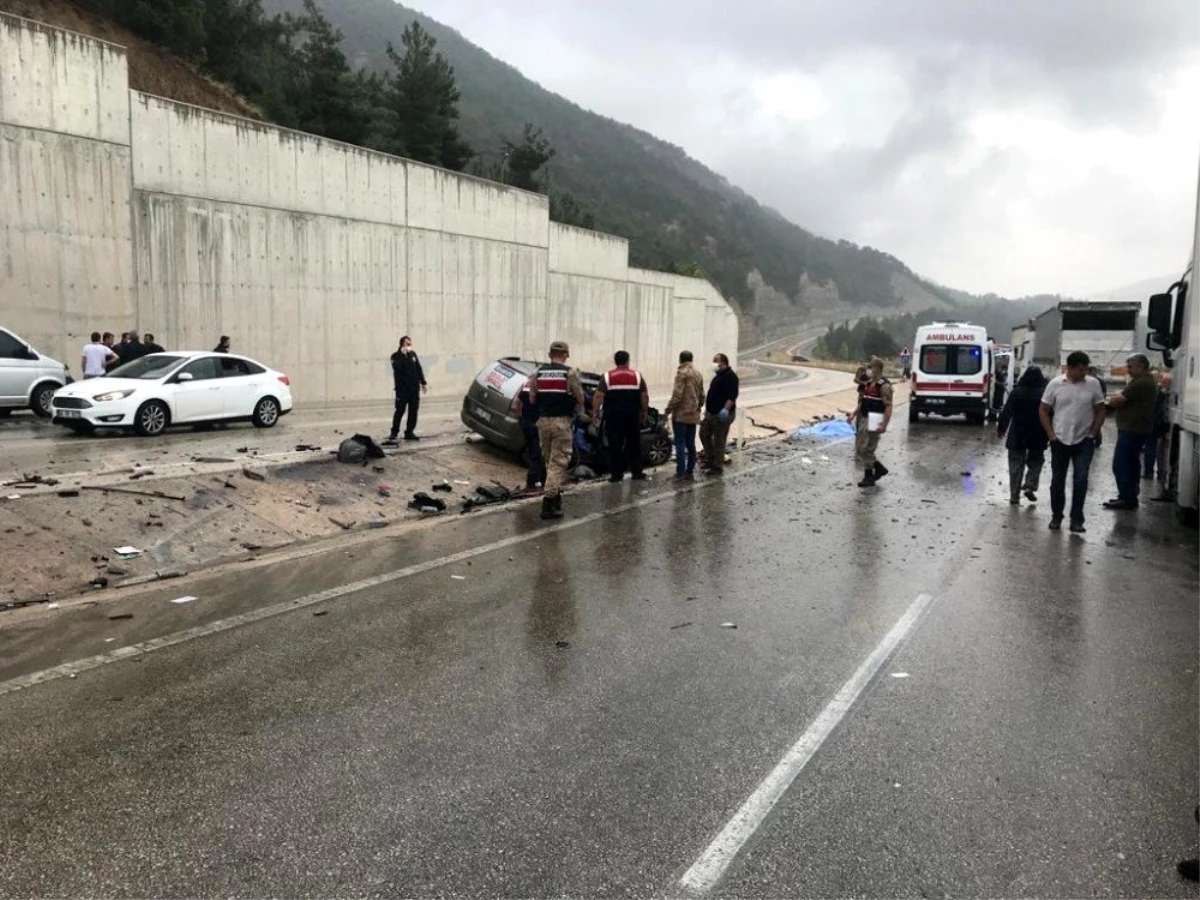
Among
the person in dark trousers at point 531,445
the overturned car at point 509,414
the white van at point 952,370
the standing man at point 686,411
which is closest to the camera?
the person in dark trousers at point 531,445

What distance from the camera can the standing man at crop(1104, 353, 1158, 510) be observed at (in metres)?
10.6

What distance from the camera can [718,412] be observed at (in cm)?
1337

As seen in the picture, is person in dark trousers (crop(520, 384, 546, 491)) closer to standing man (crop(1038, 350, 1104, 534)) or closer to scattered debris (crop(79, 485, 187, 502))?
scattered debris (crop(79, 485, 187, 502))

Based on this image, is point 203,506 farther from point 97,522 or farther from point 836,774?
point 836,774

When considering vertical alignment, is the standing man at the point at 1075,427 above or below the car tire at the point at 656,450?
above

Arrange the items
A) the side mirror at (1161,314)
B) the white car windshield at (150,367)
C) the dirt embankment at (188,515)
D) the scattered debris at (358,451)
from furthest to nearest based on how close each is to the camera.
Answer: the white car windshield at (150,367) → the scattered debris at (358,451) → the side mirror at (1161,314) → the dirt embankment at (188,515)

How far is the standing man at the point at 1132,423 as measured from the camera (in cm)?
1057

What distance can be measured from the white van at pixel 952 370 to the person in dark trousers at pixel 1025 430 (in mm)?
12720

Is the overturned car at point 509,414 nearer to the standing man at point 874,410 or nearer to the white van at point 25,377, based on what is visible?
the standing man at point 874,410

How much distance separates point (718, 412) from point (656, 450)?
1.59m

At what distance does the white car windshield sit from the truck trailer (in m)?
21.7

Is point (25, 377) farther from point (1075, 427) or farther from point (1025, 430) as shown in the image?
point (1075, 427)

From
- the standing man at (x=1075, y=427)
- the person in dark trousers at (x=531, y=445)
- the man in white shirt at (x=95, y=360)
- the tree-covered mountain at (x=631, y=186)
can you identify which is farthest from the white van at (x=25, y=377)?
the tree-covered mountain at (x=631, y=186)

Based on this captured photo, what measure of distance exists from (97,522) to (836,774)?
7.03 metres
